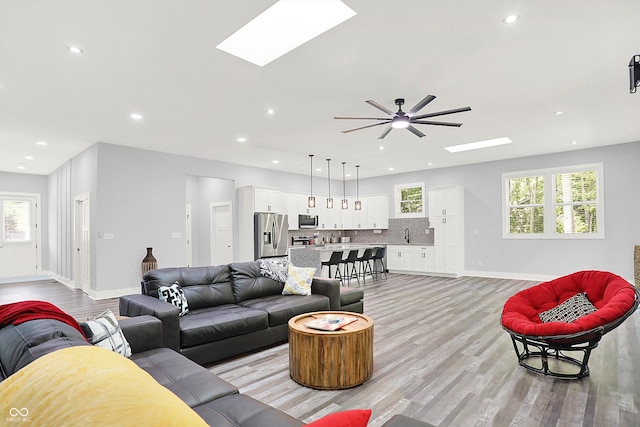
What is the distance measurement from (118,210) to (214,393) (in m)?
6.03

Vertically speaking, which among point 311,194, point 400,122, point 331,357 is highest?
point 400,122

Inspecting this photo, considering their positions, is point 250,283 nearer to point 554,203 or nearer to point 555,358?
point 555,358

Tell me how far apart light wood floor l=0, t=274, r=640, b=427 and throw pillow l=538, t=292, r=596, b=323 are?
0.49 metres

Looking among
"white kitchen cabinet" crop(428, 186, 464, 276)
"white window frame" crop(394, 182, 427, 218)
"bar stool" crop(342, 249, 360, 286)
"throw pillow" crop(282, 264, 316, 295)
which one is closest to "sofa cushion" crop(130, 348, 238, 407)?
"throw pillow" crop(282, 264, 316, 295)

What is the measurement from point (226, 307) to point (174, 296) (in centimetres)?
62

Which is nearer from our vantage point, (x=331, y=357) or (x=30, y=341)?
(x=30, y=341)

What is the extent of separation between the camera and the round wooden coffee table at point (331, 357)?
9.02ft

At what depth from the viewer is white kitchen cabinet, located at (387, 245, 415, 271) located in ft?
31.9

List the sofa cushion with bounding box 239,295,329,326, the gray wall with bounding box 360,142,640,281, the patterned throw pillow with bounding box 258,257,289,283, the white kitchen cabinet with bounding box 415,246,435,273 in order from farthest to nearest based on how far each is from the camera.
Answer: the white kitchen cabinet with bounding box 415,246,435,273 → the gray wall with bounding box 360,142,640,281 → the patterned throw pillow with bounding box 258,257,289,283 → the sofa cushion with bounding box 239,295,329,326

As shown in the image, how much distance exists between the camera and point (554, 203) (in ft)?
26.2

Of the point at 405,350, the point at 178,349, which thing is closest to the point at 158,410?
the point at 178,349

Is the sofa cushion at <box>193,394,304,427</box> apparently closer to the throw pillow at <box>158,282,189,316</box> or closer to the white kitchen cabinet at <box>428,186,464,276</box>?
the throw pillow at <box>158,282,189,316</box>

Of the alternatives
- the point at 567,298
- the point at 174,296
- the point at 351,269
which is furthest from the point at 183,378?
the point at 351,269

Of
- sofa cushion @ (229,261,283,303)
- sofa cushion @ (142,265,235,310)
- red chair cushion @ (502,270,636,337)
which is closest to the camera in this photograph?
red chair cushion @ (502,270,636,337)
